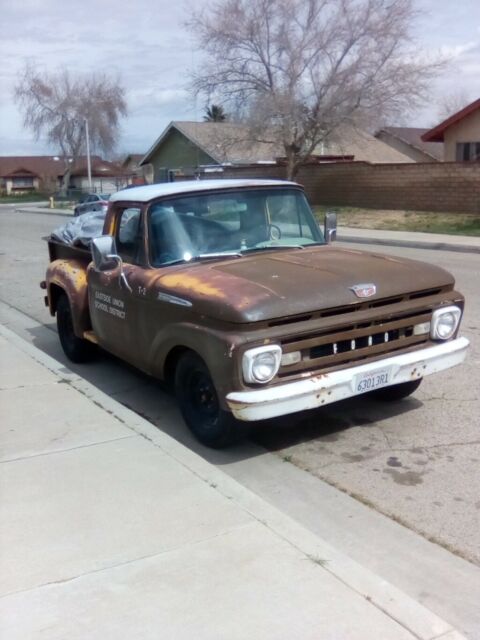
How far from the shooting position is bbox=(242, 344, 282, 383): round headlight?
438cm

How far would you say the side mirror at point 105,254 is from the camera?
580cm

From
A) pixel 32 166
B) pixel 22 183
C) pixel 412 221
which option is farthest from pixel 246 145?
pixel 32 166

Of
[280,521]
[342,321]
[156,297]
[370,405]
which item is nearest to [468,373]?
[370,405]

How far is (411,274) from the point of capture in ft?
17.0

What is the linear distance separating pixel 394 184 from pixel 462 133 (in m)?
5.24

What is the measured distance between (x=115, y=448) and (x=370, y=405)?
A: 2.19 m

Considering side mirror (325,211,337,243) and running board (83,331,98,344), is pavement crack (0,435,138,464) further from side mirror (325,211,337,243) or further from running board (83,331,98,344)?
side mirror (325,211,337,243)

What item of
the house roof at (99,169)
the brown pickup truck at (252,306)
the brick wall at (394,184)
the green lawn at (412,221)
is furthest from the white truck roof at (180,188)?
the house roof at (99,169)

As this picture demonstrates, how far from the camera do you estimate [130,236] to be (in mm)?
5977

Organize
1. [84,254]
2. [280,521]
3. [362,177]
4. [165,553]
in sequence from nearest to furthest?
[165,553] < [280,521] < [84,254] < [362,177]

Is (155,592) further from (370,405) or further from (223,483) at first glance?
(370,405)

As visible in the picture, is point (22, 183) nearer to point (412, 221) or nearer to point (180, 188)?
point (412, 221)

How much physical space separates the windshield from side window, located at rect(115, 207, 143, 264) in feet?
0.59

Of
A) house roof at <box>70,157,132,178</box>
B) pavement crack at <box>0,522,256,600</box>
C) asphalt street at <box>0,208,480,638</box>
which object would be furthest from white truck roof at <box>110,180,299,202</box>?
house roof at <box>70,157,132,178</box>
